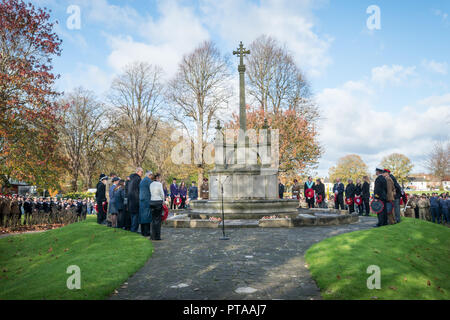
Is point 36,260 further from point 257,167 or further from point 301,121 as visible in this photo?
point 301,121

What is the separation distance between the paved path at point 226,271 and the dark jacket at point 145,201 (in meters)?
1.23

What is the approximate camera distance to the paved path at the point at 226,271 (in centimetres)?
472

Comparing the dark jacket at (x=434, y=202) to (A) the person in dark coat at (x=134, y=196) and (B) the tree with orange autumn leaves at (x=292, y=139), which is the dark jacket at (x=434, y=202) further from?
(A) the person in dark coat at (x=134, y=196)

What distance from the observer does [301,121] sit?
32250mm

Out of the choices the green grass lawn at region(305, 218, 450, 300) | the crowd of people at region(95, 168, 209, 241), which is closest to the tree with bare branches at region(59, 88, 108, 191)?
the crowd of people at region(95, 168, 209, 241)

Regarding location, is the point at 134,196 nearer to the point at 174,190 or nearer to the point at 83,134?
the point at 174,190

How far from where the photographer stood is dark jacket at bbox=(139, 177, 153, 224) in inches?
399

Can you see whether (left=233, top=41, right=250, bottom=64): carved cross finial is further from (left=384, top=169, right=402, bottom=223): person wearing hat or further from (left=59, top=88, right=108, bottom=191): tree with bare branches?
(left=59, top=88, right=108, bottom=191): tree with bare branches

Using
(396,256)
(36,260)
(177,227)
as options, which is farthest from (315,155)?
(36,260)

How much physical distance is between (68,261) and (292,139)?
2727cm

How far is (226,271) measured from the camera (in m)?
5.89

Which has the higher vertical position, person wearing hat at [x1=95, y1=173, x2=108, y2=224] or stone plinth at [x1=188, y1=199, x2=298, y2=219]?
person wearing hat at [x1=95, y1=173, x2=108, y2=224]

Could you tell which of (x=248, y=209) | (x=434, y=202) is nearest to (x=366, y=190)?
(x=434, y=202)

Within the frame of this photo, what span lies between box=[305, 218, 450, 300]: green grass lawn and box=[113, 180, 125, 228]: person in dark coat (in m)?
7.92
